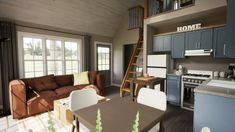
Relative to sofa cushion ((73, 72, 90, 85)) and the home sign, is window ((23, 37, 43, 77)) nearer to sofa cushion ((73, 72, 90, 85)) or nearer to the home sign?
sofa cushion ((73, 72, 90, 85))

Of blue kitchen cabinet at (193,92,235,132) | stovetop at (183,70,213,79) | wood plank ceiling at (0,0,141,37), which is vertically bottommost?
blue kitchen cabinet at (193,92,235,132)

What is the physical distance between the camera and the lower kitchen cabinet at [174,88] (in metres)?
3.37

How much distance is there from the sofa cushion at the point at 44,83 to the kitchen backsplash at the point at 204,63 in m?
3.86

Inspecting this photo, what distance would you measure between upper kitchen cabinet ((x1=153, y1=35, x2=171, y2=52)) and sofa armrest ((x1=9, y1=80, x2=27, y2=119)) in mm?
3831

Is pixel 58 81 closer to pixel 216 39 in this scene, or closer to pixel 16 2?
pixel 16 2

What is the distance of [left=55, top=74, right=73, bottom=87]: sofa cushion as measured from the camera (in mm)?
3938

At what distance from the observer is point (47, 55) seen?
407 centimetres

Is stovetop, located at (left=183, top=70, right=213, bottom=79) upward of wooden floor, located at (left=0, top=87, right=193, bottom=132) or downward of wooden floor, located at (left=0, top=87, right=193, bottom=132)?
upward

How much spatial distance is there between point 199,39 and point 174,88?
4.73 feet

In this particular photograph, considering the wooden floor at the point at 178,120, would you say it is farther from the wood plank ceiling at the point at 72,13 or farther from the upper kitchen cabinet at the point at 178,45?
the wood plank ceiling at the point at 72,13

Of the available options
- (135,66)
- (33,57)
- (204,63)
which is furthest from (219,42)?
(33,57)

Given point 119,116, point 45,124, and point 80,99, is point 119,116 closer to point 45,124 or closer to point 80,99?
point 80,99

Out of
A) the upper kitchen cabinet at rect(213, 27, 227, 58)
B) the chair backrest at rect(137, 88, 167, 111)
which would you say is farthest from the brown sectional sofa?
the upper kitchen cabinet at rect(213, 27, 227, 58)

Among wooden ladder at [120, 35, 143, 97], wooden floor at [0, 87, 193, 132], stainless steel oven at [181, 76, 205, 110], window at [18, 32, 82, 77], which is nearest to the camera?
wooden floor at [0, 87, 193, 132]
